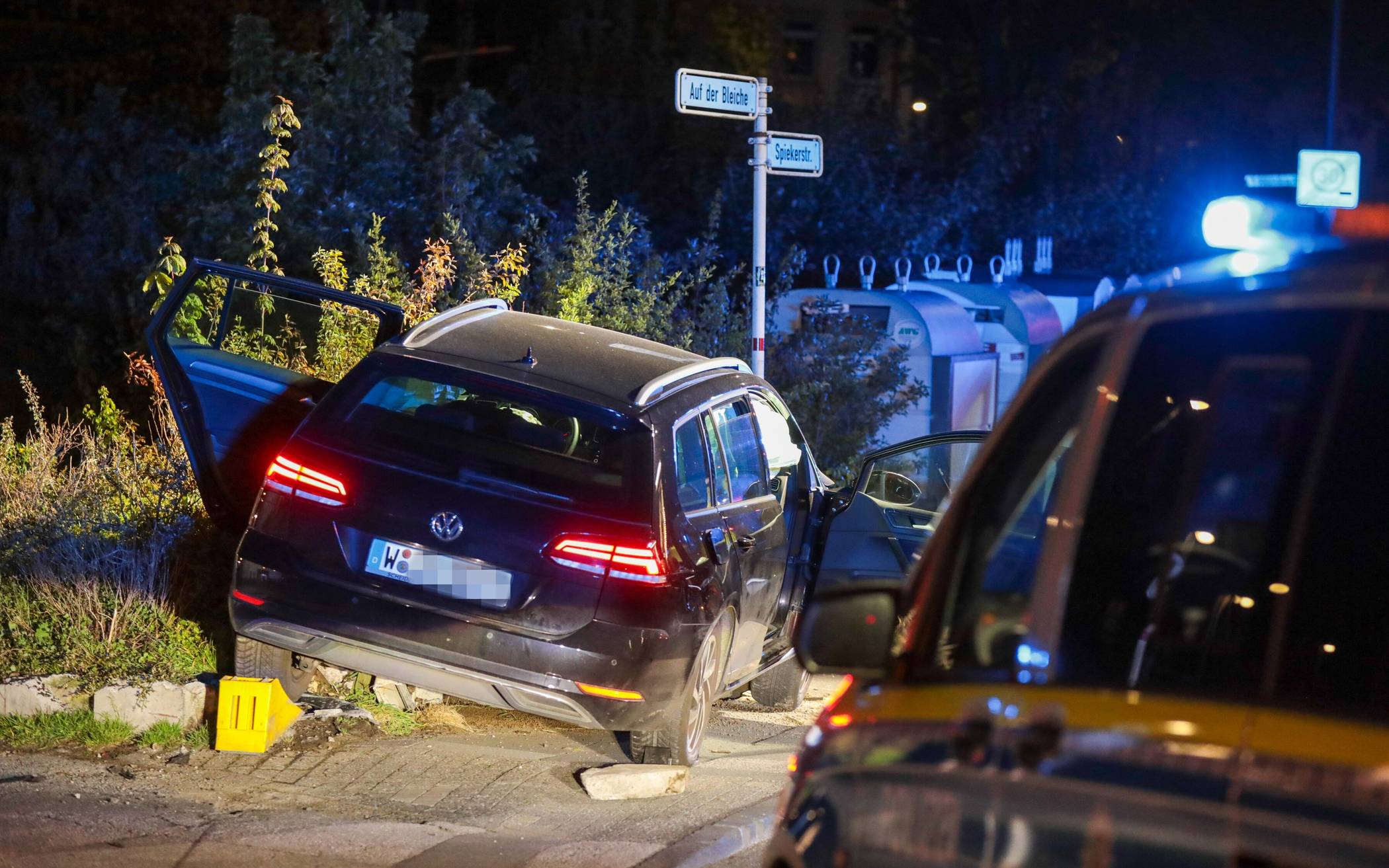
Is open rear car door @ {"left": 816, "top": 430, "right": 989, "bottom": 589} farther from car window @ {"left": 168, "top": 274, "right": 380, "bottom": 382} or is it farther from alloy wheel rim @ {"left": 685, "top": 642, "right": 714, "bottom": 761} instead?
car window @ {"left": 168, "top": 274, "right": 380, "bottom": 382}

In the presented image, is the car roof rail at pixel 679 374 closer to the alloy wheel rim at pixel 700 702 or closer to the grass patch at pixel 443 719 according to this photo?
the alloy wheel rim at pixel 700 702

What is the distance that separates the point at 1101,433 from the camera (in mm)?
2453

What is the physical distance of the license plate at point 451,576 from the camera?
5820 mm

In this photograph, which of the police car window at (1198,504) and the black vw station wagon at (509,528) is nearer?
the police car window at (1198,504)

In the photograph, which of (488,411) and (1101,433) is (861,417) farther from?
(1101,433)

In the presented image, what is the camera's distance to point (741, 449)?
713cm

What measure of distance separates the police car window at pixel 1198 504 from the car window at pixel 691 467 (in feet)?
12.6

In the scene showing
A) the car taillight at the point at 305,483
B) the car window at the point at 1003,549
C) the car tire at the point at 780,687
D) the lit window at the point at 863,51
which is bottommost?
the car tire at the point at 780,687

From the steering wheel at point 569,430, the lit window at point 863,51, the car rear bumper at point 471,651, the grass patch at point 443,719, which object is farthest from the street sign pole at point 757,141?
the lit window at point 863,51

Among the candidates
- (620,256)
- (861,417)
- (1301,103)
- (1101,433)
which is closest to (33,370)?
(620,256)

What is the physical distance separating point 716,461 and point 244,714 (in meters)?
2.10

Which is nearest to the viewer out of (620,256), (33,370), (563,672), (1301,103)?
(563,672)

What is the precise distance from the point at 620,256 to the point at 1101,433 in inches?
410

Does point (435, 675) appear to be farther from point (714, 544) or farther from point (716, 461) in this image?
point (716, 461)
